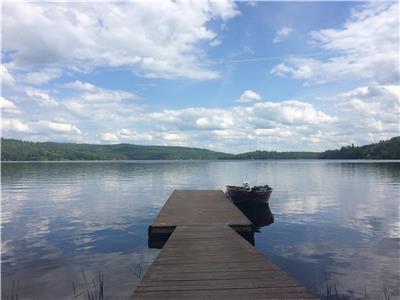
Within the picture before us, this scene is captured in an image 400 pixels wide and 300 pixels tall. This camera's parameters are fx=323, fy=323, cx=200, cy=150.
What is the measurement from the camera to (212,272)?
25.2ft

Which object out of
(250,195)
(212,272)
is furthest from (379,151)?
(212,272)

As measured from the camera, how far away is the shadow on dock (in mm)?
14195

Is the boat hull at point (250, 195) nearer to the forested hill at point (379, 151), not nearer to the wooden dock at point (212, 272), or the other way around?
the wooden dock at point (212, 272)

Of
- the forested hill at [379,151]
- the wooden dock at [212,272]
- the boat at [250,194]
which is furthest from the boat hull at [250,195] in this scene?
the forested hill at [379,151]

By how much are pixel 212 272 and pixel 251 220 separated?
13.9 metres

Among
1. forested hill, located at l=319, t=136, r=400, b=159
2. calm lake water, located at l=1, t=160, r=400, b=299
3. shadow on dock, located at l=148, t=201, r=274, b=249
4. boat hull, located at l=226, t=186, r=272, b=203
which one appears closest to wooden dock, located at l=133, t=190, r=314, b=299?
shadow on dock, located at l=148, t=201, r=274, b=249

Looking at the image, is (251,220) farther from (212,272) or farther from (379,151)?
(379,151)

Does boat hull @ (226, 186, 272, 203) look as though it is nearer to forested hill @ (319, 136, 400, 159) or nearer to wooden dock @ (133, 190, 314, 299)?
wooden dock @ (133, 190, 314, 299)

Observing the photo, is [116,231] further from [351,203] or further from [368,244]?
[351,203]

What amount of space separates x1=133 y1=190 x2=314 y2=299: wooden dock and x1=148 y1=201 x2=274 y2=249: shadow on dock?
137cm

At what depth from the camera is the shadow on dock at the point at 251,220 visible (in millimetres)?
14195

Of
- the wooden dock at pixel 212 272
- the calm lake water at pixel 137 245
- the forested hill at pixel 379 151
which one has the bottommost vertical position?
the calm lake water at pixel 137 245

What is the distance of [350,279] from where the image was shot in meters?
10.5

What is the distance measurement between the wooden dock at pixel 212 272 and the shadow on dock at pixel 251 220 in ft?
4.49
